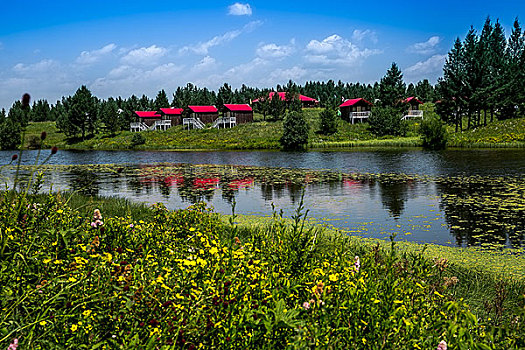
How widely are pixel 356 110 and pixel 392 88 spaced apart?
314 inches

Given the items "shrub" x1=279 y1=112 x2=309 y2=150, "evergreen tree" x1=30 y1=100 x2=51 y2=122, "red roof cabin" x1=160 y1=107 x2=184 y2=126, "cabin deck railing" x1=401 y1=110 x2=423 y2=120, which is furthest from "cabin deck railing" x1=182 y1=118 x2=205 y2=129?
"evergreen tree" x1=30 y1=100 x2=51 y2=122

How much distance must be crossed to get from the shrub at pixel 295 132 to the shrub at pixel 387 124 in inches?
564

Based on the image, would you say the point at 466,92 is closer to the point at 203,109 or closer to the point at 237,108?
the point at 237,108

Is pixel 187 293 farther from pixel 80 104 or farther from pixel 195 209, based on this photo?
pixel 80 104

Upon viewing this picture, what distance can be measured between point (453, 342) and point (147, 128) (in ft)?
315

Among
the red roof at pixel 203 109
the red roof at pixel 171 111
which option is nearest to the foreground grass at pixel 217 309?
the red roof at pixel 203 109

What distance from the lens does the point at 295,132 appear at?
5228cm

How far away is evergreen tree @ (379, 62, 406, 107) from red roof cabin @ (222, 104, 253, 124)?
27.6 metres

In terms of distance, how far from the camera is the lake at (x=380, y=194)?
38.1ft

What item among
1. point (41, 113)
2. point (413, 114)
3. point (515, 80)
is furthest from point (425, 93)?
point (41, 113)

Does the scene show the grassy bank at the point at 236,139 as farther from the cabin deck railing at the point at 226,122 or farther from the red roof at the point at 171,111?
the red roof at the point at 171,111

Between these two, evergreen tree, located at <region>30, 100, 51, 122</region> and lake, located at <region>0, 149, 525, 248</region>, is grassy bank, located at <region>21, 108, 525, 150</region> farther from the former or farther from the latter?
evergreen tree, located at <region>30, 100, 51, 122</region>

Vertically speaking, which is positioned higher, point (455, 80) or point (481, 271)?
point (455, 80)

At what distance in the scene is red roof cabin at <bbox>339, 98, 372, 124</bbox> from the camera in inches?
2862
